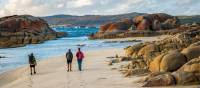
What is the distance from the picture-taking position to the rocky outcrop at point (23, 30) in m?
97.4

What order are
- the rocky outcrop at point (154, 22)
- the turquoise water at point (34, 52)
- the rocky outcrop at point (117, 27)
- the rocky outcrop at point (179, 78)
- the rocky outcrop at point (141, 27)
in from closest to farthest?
the rocky outcrop at point (179, 78)
the turquoise water at point (34, 52)
the rocky outcrop at point (141, 27)
the rocky outcrop at point (154, 22)
the rocky outcrop at point (117, 27)

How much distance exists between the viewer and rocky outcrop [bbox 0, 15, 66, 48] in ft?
319

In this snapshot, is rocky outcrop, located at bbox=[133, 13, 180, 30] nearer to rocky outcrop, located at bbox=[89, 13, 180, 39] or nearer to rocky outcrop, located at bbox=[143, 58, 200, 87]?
rocky outcrop, located at bbox=[89, 13, 180, 39]

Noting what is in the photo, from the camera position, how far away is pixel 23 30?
11319cm

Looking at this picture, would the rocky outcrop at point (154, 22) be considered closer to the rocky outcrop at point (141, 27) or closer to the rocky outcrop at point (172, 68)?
the rocky outcrop at point (141, 27)

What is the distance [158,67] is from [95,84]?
127 inches

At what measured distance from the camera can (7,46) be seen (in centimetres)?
8225

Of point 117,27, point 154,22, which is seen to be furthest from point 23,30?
point 154,22

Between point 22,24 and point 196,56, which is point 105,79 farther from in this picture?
point 22,24

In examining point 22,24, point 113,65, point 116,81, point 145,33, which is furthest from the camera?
point 22,24

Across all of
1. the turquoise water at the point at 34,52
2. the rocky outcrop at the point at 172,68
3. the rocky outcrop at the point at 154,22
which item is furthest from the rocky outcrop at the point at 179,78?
the rocky outcrop at the point at 154,22

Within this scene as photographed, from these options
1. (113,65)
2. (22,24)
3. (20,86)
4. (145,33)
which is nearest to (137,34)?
(145,33)

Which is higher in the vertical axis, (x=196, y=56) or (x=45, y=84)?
(x=196, y=56)

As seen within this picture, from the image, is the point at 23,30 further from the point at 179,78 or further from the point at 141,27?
the point at 179,78
